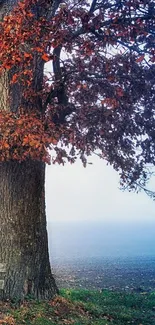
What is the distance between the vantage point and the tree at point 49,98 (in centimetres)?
1036

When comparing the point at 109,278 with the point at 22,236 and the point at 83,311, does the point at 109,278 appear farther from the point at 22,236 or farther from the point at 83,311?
the point at 22,236

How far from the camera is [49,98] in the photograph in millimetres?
12047

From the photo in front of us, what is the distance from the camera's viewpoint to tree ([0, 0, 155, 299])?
34.0ft

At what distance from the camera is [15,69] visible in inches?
473

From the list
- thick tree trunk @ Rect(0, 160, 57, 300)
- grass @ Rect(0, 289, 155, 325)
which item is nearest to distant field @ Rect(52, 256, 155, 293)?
grass @ Rect(0, 289, 155, 325)

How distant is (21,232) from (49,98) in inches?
136

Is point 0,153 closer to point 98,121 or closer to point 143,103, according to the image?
point 98,121

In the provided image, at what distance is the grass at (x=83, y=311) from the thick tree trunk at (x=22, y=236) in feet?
1.48

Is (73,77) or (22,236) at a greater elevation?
(73,77)

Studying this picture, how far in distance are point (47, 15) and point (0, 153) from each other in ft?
12.6

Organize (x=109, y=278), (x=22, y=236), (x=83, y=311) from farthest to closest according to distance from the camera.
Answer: (x=109, y=278), (x=22, y=236), (x=83, y=311)

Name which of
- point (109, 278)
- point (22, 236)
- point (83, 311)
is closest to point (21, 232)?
point (22, 236)

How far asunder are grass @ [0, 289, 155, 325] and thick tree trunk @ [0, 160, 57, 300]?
0.45 metres

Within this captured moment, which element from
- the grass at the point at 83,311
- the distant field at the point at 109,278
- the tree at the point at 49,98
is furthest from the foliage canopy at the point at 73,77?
the distant field at the point at 109,278
